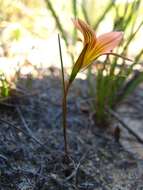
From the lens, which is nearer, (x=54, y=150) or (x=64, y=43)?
(x=54, y=150)

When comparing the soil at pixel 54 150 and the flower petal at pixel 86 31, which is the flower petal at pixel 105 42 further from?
the soil at pixel 54 150

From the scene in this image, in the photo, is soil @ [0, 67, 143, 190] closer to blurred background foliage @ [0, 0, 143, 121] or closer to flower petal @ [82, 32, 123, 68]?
blurred background foliage @ [0, 0, 143, 121]

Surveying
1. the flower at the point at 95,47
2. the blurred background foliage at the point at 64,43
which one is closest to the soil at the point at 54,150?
the blurred background foliage at the point at 64,43

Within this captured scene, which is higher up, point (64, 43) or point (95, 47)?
point (64, 43)

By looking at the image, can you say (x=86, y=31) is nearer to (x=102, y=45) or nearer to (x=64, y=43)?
(x=102, y=45)

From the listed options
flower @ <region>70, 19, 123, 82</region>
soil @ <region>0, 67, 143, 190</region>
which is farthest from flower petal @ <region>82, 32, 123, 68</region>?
soil @ <region>0, 67, 143, 190</region>

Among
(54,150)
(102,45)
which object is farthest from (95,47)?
(54,150)
